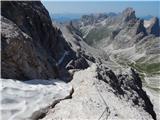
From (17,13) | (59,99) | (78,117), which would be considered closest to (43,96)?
(59,99)

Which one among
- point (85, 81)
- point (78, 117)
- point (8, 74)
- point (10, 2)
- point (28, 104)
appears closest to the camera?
point (78, 117)

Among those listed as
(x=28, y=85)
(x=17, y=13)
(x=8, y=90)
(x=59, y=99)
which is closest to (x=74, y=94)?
(x=59, y=99)

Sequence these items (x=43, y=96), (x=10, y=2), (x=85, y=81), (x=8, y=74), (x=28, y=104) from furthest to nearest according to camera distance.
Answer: (x=10, y=2)
(x=85, y=81)
(x=8, y=74)
(x=43, y=96)
(x=28, y=104)

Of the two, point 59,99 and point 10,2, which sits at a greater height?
point 10,2

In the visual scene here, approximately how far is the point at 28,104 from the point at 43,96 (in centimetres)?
176

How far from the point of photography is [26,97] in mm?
20719

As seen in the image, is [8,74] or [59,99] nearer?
[59,99]

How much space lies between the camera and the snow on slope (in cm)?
1889

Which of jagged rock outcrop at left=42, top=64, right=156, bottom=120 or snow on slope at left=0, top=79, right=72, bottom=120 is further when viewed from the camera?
jagged rock outcrop at left=42, top=64, right=156, bottom=120

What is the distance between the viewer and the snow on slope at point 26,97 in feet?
62.0

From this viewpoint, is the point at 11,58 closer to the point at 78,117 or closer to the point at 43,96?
the point at 43,96

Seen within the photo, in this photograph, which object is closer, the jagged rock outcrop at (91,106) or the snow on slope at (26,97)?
the snow on slope at (26,97)

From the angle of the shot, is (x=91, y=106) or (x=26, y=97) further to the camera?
(x=26, y=97)

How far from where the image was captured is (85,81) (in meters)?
25.2
